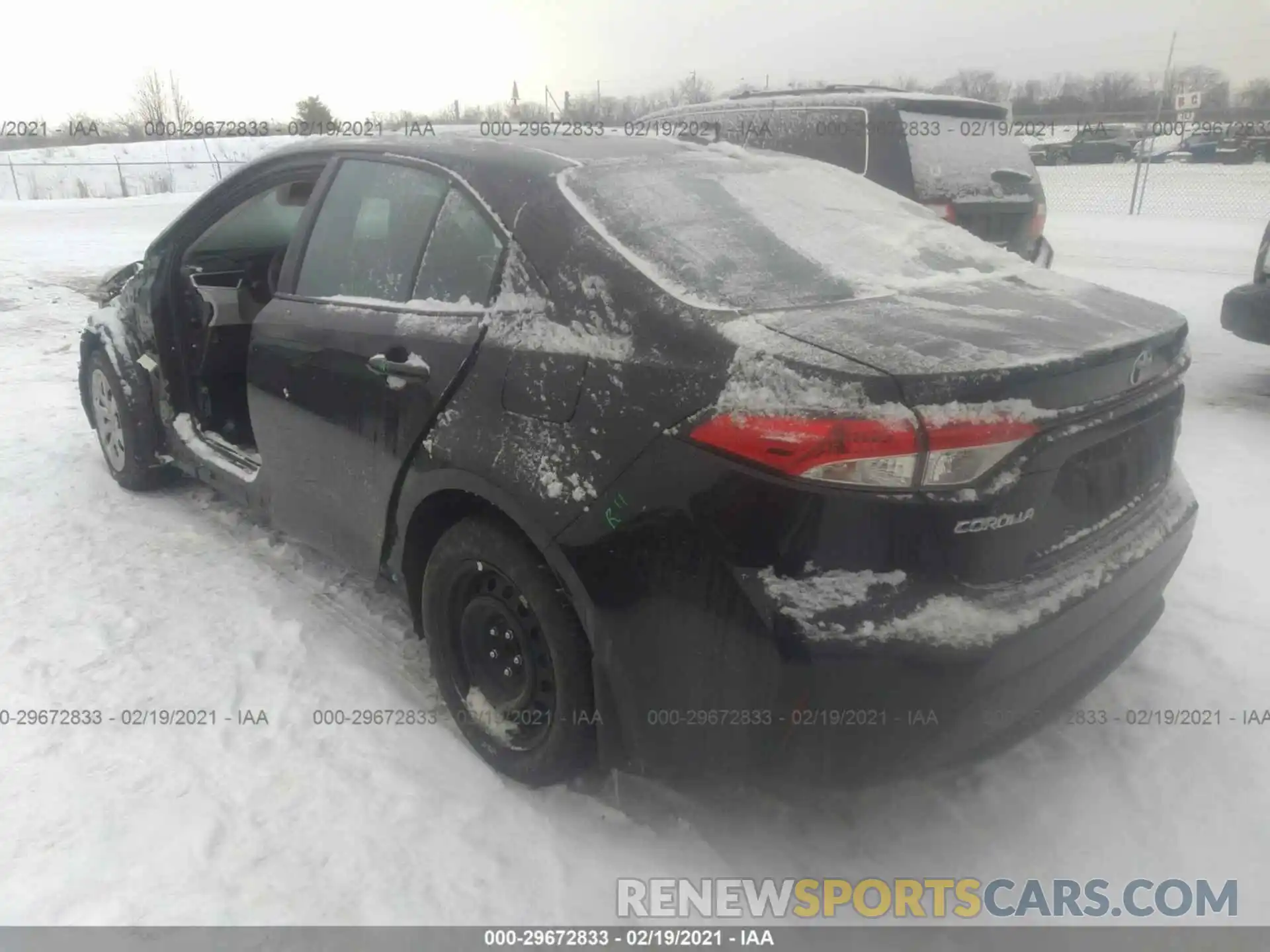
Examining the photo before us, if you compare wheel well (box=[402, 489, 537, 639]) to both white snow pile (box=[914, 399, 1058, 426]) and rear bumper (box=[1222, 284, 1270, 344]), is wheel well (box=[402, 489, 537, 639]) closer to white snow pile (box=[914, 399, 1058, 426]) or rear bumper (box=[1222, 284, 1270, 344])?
white snow pile (box=[914, 399, 1058, 426])

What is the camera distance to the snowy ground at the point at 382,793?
2195 mm

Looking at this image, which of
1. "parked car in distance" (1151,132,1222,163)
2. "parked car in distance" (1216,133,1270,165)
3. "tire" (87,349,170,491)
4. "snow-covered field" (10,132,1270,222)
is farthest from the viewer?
"parked car in distance" (1151,132,1222,163)

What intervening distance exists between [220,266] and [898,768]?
384 centimetres

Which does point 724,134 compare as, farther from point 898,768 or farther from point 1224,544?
point 898,768

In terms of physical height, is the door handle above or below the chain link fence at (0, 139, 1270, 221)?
below

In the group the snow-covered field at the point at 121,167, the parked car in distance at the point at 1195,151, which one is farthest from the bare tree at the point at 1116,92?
the snow-covered field at the point at 121,167

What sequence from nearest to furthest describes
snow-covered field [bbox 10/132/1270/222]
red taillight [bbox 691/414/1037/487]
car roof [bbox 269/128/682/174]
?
red taillight [bbox 691/414/1037/487] → car roof [bbox 269/128/682/174] → snow-covered field [bbox 10/132/1270/222]

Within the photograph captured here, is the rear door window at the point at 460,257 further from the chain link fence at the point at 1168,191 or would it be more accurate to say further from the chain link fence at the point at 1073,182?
the chain link fence at the point at 1168,191

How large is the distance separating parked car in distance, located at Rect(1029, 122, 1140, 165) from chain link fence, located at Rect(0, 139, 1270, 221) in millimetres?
1244

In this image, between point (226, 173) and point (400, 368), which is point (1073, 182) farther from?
point (400, 368)

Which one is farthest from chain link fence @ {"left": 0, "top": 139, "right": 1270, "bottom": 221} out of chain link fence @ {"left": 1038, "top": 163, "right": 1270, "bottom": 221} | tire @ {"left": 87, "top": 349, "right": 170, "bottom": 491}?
tire @ {"left": 87, "top": 349, "right": 170, "bottom": 491}

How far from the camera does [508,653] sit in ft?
8.20

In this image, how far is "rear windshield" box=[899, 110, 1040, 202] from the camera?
5.68 metres

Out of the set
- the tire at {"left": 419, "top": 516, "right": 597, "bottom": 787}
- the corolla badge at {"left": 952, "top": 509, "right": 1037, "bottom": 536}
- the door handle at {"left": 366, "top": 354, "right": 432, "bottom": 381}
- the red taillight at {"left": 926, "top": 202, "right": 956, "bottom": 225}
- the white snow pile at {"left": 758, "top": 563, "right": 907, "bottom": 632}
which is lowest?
the tire at {"left": 419, "top": 516, "right": 597, "bottom": 787}
